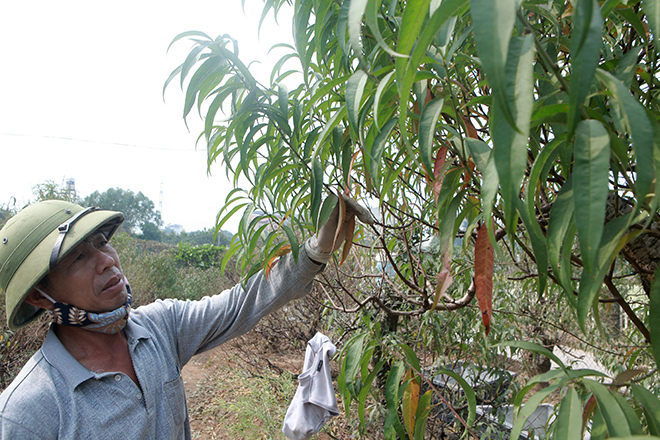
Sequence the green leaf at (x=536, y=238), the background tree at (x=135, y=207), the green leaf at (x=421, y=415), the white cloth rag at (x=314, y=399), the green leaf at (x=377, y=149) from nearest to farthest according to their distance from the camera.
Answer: the green leaf at (x=536, y=238), the green leaf at (x=377, y=149), the green leaf at (x=421, y=415), the white cloth rag at (x=314, y=399), the background tree at (x=135, y=207)

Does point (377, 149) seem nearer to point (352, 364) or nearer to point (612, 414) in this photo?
point (612, 414)

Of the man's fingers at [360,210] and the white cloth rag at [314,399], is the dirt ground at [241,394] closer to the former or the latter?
the white cloth rag at [314,399]

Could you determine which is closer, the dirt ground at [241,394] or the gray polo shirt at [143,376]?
the gray polo shirt at [143,376]

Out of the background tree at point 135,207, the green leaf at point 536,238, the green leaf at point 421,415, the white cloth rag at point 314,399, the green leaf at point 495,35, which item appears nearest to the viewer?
the green leaf at point 495,35

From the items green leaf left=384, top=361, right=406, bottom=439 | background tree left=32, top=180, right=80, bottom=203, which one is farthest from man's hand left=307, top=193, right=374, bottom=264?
background tree left=32, top=180, right=80, bottom=203

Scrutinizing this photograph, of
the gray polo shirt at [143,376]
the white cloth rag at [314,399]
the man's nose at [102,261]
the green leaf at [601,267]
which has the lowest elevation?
the white cloth rag at [314,399]

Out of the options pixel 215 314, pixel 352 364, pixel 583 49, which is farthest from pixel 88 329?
pixel 583 49

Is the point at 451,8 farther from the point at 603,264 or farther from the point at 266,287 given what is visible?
the point at 266,287

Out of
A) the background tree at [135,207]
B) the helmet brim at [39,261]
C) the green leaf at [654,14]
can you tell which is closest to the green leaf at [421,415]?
the green leaf at [654,14]

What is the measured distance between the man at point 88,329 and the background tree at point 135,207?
2762 cm

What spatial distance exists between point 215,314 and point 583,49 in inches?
49.2

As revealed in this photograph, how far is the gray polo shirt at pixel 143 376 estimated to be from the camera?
95 cm

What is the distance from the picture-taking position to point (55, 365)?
1.02 meters

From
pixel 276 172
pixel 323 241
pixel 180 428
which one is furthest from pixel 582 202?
pixel 180 428
